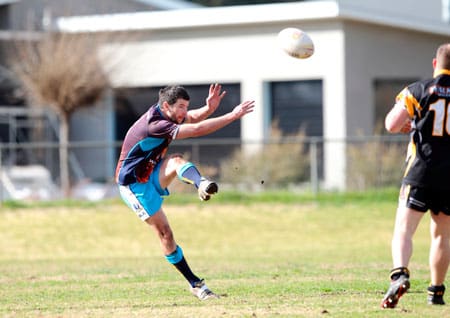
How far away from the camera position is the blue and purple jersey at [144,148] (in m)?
10.2

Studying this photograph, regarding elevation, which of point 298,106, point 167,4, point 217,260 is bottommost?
point 217,260

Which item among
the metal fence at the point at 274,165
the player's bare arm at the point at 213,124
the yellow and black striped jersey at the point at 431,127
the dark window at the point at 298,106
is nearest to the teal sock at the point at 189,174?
the player's bare arm at the point at 213,124

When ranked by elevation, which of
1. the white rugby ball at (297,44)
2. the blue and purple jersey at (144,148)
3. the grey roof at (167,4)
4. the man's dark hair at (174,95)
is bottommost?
the blue and purple jersey at (144,148)

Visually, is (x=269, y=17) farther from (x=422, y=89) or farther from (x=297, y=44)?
(x=422, y=89)

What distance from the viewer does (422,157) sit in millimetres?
8680

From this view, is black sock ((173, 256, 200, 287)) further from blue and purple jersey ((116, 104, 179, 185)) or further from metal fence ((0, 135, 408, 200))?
metal fence ((0, 135, 408, 200))

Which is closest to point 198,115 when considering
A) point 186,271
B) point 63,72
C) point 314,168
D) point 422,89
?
point 186,271

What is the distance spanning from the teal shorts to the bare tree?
19.0 m

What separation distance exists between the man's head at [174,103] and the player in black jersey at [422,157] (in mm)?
2426

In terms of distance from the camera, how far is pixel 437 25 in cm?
2938

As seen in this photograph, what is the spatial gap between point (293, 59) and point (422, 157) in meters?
20.8

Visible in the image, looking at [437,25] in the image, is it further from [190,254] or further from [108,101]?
[190,254]

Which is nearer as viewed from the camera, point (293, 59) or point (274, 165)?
point (274, 165)

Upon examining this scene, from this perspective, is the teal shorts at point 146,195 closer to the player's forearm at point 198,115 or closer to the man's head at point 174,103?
the man's head at point 174,103
